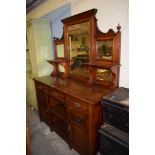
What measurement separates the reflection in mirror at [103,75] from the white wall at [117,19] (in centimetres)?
18

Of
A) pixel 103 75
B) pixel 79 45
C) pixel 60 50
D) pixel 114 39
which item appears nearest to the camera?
pixel 114 39

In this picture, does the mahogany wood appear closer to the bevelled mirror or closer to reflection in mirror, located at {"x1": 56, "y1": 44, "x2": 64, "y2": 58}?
the bevelled mirror

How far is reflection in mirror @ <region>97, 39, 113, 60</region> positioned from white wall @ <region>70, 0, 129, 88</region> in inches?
6.1

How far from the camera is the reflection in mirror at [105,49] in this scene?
1.90 metres

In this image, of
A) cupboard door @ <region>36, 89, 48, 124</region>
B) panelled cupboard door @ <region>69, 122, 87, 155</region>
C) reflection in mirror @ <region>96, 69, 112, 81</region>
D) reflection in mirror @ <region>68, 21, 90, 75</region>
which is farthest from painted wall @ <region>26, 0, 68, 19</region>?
panelled cupboard door @ <region>69, 122, 87, 155</region>

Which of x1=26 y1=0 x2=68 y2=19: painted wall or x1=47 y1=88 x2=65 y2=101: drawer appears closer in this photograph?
x1=47 y1=88 x2=65 y2=101: drawer

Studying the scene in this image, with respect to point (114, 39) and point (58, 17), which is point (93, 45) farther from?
point (58, 17)

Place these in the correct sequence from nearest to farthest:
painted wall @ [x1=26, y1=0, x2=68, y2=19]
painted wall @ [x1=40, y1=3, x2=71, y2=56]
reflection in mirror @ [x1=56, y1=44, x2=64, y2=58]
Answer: painted wall @ [x1=40, y1=3, x2=71, y2=56] → painted wall @ [x1=26, y1=0, x2=68, y2=19] → reflection in mirror @ [x1=56, y1=44, x2=64, y2=58]

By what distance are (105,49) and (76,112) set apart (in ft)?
3.07

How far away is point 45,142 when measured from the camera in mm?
2416


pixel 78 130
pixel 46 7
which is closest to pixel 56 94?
pixel 78 130

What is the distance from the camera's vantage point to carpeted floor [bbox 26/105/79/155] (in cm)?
219

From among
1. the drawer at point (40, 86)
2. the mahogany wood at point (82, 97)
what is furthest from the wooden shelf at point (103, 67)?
Result: the drawer at point (40, 86)
